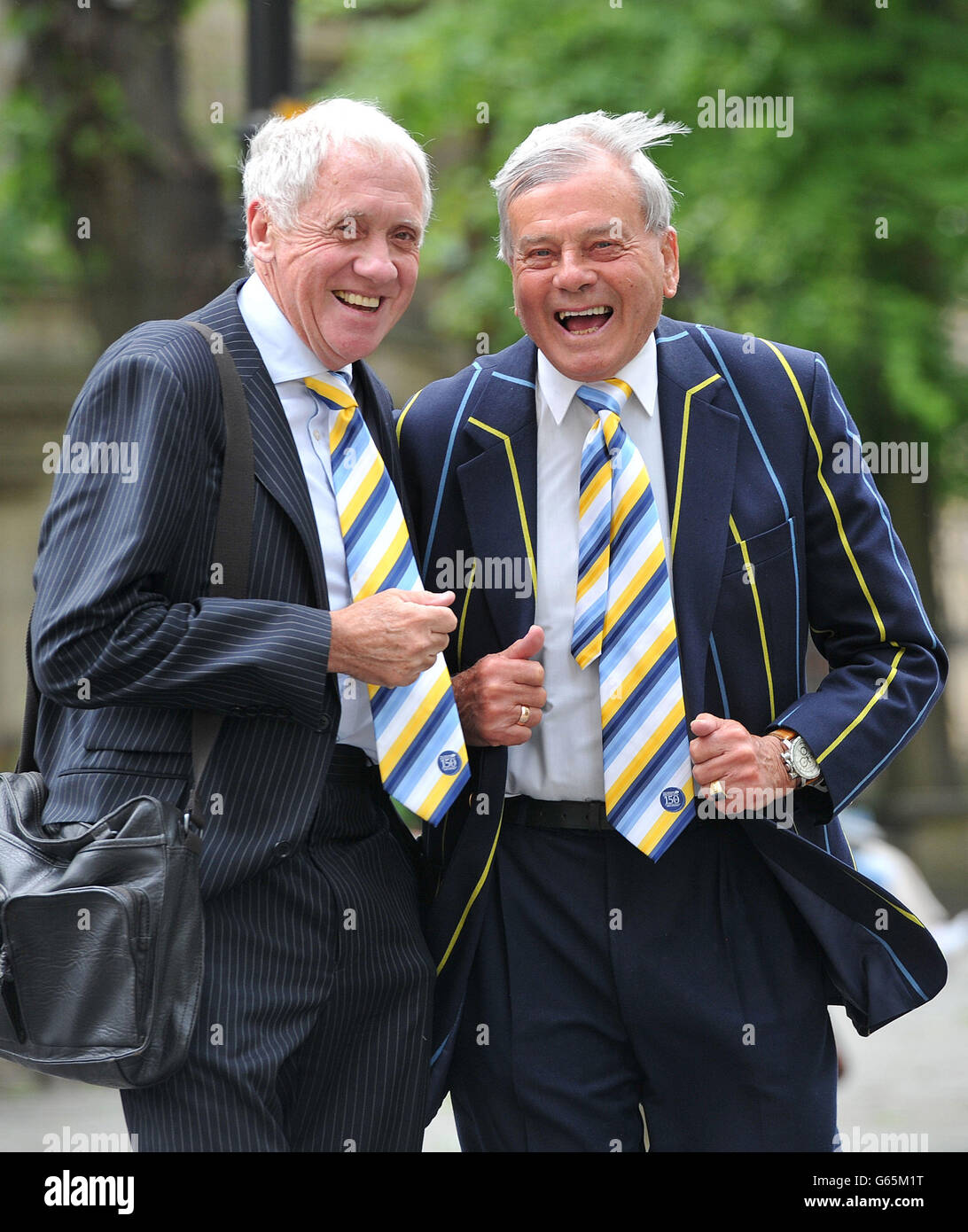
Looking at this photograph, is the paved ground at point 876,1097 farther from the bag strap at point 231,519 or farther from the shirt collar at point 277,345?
the shirt collar at point 277,345

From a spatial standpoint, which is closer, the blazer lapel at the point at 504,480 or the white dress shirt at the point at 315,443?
the white dress shirt at the point at 315,443

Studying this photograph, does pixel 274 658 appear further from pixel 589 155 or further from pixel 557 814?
pixel 589 155

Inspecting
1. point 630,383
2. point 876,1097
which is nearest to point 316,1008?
point 630,383

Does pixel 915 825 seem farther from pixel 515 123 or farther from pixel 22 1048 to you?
pixel 22 1048

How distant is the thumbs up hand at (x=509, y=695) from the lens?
2.79m

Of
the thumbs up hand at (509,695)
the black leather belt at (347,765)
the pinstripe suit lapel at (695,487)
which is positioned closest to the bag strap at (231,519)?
the black leather belt at (347,765)

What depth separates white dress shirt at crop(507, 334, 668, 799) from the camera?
290 centimetres

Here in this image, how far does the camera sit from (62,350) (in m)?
13.7

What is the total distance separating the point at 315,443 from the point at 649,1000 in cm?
112

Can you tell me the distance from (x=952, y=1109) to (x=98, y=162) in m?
5.53

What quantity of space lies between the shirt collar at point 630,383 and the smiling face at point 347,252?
35cm

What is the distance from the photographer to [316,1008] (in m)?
2.72

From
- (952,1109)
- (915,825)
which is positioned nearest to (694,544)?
(952,1109)
